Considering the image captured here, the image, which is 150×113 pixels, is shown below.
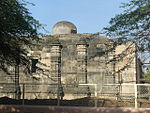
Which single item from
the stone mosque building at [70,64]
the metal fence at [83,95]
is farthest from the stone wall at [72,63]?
the metal fence at [83,95]

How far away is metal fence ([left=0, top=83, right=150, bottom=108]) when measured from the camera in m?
10.3

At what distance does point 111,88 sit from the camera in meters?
13.1

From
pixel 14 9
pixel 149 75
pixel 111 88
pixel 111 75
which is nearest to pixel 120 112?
pixel 111 88

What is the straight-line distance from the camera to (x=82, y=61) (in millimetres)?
14430

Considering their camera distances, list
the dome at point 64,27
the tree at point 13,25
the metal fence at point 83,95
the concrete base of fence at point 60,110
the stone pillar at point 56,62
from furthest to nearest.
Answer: the dome at point 64,27
the stone pillar at point 56,62
the metal fence at point 83,95
the concrete base of fence at point 60,110
the tree at point 13,25

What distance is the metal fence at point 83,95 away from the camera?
407 inches

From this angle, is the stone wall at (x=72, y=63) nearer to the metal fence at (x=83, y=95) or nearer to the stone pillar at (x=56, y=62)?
the stone pillar at (x=56, y=62)

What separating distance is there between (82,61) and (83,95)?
241cm

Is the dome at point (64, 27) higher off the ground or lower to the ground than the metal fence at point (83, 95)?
higher

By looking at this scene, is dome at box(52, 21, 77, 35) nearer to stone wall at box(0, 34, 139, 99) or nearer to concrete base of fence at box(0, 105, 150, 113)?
stone wall at box(0, 34, 139, 99)

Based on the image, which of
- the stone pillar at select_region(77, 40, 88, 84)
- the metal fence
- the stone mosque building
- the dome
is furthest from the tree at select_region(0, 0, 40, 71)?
the dome

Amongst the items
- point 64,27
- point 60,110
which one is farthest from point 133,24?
point 64,27

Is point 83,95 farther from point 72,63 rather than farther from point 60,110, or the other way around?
point 60,110

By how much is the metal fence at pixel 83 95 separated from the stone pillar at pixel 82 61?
613 mm
